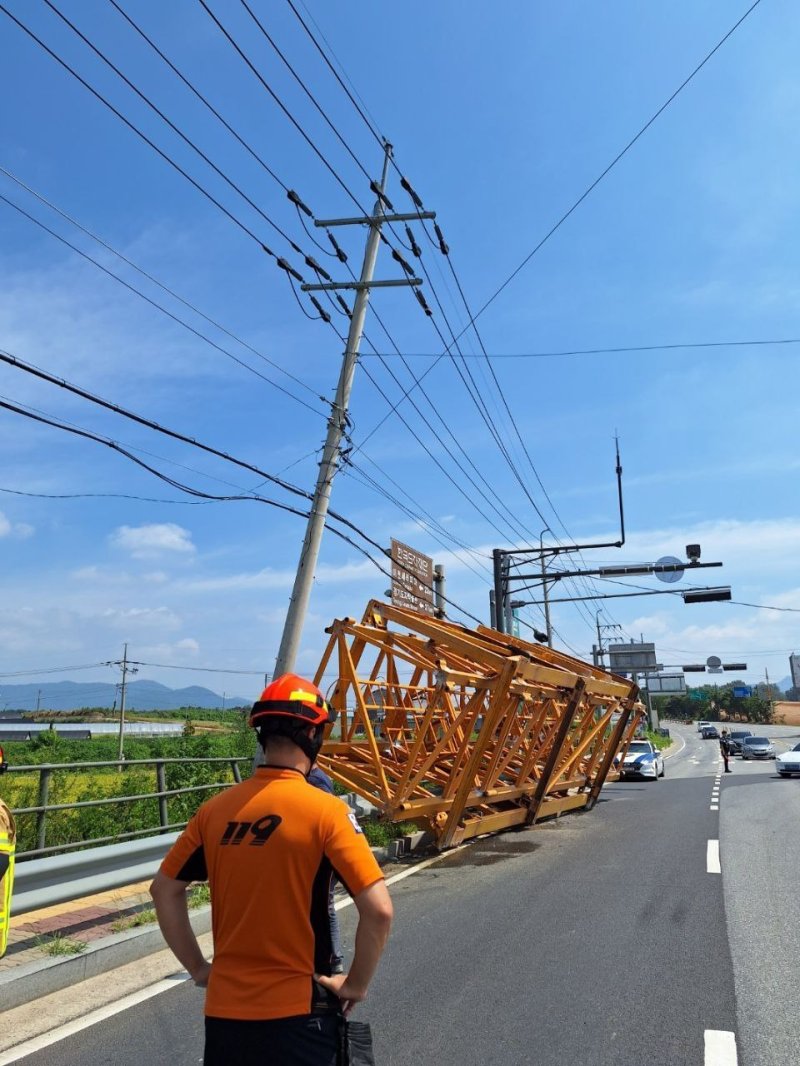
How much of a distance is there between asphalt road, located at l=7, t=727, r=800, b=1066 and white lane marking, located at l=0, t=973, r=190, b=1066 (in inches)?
2.9

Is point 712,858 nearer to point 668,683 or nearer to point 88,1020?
point 88,1020

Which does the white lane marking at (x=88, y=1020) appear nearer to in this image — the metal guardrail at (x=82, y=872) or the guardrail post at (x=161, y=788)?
the metal guardrail at (x=82, y=872)

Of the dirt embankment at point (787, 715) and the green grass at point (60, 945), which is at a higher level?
the dirt embankment at point (787, 715)

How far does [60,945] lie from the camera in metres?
5.72

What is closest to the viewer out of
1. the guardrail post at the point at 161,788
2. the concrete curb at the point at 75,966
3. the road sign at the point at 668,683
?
the concrete curb at the point at 75,966

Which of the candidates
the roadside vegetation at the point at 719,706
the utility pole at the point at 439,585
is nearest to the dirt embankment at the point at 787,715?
the roadside vegetation at the point at 719,706

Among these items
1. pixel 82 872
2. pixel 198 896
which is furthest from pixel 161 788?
pixel 82 872

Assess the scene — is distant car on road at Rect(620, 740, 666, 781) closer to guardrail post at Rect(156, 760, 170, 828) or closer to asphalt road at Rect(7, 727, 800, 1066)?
asphalt road at Rect(7, 727, 800, 1066)

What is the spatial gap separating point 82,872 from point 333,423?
8029 millimetres

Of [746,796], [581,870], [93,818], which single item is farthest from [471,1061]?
[746,796]

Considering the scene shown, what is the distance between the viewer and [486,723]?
10.4 meters

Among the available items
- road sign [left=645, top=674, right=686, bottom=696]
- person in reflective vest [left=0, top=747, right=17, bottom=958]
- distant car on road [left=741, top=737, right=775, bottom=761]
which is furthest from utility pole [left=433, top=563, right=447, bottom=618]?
road sign [left=645, top=674, right=686, bottom=696]

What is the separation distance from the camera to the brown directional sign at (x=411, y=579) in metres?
19.3

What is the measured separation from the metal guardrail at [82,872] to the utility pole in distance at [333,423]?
4017 mm
